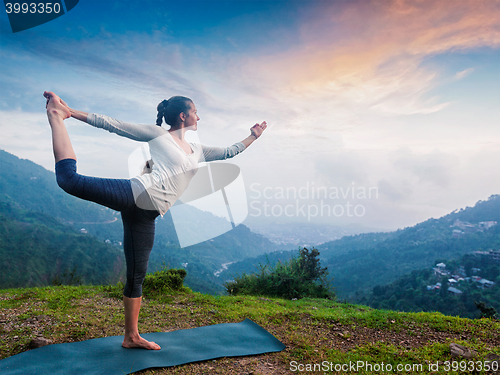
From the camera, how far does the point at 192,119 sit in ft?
8.80

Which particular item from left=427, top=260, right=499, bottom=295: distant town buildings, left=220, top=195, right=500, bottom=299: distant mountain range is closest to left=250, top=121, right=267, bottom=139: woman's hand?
left=220, top=195, right=500, bottom=299: distant mountain range

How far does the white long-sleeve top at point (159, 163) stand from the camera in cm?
220

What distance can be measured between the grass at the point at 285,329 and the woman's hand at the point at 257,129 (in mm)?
2392

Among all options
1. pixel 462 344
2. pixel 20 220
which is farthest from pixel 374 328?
pixel 20 220

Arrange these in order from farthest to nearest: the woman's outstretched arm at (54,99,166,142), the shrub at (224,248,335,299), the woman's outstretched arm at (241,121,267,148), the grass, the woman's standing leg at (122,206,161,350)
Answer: the shrub at (224,248,335,299) < the woman's outstretched arm at (241,121,267,148) < the grass < the woman's standing leg at (122,206,161,350) < the woman's outstretched arm at (54,99,166,142)

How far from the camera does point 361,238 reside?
39.9m

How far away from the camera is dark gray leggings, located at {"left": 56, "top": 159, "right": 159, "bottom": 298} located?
1874 millimetres

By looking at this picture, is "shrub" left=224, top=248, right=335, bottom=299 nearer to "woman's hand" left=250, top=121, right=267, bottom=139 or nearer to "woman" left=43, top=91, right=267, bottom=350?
"woman" left=43, top=91, right=267, bottom=350

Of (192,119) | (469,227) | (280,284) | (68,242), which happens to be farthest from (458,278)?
(68,242)

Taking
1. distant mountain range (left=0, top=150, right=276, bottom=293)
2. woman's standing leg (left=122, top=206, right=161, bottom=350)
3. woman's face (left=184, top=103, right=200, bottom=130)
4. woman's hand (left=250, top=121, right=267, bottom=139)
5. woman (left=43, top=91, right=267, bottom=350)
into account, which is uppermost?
woman's hand (left=250, top=121, right=267, bottom=139)

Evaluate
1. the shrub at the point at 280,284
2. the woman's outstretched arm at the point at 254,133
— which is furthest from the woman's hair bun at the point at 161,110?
the shrub at the point at 280,284

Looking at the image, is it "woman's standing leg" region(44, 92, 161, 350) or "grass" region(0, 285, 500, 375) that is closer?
"woman's standing leg" region(44, 92, 161, 350)

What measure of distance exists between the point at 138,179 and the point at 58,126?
2.18 ft

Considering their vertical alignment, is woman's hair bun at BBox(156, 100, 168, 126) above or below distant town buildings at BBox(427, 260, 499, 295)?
above
